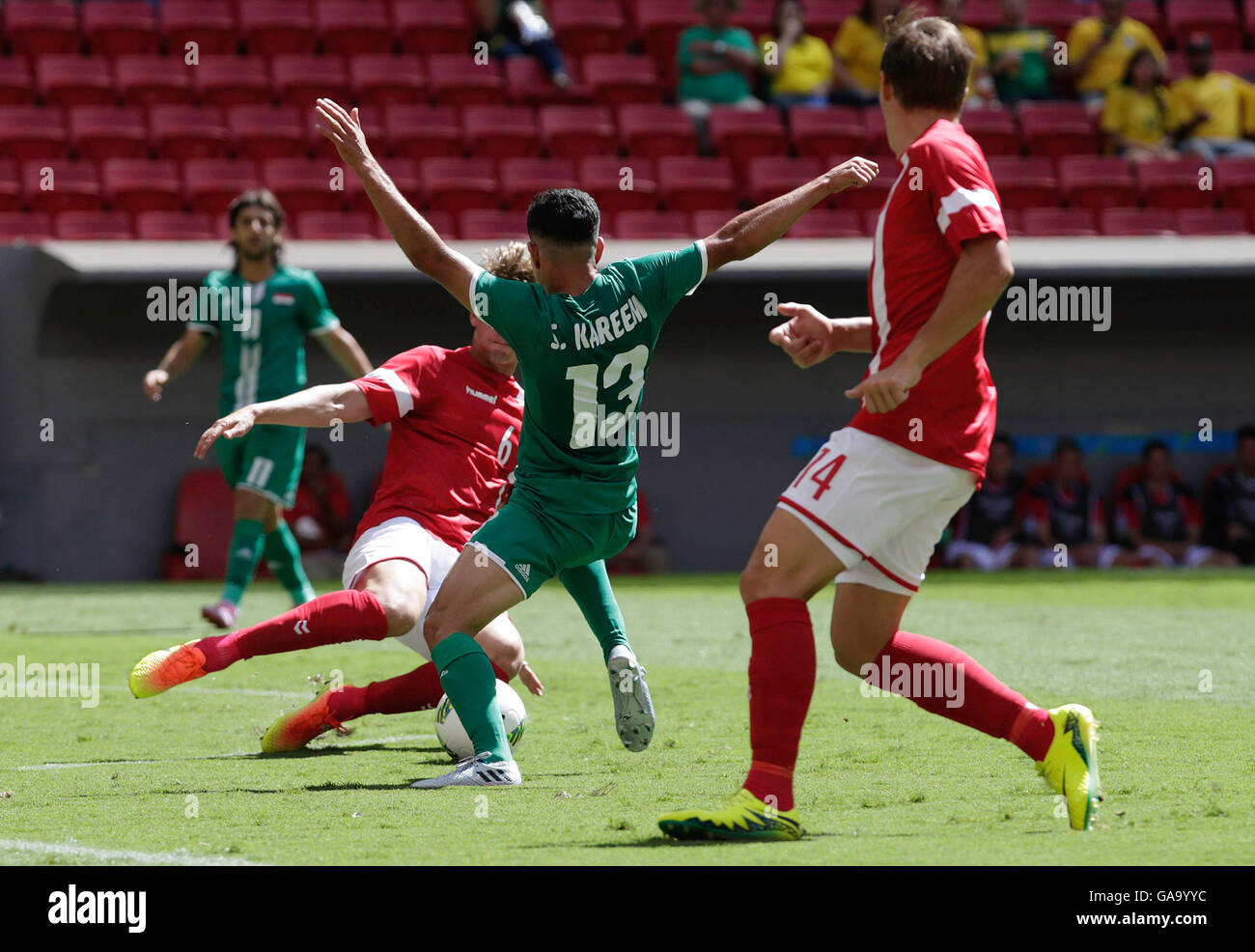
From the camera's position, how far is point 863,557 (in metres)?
4.37

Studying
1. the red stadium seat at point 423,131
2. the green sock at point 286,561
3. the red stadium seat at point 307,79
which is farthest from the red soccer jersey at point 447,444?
the red stadium seat at point 307,79

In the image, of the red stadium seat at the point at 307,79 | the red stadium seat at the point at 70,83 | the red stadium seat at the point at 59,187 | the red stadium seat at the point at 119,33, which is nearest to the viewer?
the red stadium seat at the point at 59,187

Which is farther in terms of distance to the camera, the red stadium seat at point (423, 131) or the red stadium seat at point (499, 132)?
the red stadium seat at point (499, 132)

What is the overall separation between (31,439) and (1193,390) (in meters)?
11.7

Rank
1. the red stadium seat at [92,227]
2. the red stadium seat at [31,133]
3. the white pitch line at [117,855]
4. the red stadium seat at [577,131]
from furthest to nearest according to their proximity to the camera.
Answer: the red stadium seat at [577,131], the red stadium seat at [31,133], the red stadium seat at [92,227], the white pitch line at [117,855]

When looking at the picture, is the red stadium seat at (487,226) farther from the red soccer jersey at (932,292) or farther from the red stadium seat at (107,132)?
the red soccer jersey at (932,292)

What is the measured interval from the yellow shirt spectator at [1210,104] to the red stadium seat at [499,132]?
7.50m

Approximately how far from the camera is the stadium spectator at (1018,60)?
18.9m

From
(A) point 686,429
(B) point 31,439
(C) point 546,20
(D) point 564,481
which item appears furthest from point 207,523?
(D) point 564,481

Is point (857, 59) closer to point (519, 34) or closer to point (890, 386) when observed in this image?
point (519, 34)

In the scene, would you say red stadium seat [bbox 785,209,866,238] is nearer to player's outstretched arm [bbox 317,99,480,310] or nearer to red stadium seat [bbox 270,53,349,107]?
red stadium seat [bbox 270,53,349,107]

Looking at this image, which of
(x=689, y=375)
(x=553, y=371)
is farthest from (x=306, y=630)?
(x=689, y=375)

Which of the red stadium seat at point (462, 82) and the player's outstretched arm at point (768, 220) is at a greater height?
the red stadium seat at point (462, 82)
